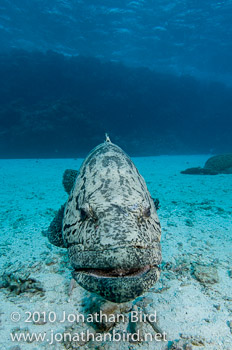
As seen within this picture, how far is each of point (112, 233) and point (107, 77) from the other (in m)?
39.0

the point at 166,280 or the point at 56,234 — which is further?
the point at 166,280

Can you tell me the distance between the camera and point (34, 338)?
2.09 meters

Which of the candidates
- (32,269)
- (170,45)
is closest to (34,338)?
(32,269)

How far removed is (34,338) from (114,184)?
5.62ft

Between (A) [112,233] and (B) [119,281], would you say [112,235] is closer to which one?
(A) [112,233]

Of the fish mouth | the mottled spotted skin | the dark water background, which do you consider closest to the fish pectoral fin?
the mottled spotted skin

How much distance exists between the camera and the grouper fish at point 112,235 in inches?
65.3

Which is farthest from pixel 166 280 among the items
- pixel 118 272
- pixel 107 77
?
pixel 107 77

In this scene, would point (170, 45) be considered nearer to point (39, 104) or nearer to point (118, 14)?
point (118, 14)

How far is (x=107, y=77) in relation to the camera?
36750 millimetres

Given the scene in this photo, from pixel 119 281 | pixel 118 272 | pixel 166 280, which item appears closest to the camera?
pixel 119 281

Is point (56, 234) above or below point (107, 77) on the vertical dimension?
below

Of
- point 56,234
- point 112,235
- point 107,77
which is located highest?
point 107,77

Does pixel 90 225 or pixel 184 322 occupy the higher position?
pixel 90 225
